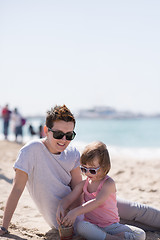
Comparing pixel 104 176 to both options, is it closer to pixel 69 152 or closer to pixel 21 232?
pixel 69 152

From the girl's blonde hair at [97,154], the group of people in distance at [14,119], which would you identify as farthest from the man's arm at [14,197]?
the group of people in distance at [14,119]

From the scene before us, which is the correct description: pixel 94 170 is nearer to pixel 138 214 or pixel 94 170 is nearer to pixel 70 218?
pixel 70 218

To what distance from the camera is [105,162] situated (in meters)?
2.48

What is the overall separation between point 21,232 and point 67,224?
582 millimetres

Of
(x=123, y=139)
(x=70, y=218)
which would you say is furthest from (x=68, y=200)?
(x=123, y=139)

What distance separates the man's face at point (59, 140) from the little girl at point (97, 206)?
209 mm

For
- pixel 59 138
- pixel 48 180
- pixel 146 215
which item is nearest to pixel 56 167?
pixel 48 180

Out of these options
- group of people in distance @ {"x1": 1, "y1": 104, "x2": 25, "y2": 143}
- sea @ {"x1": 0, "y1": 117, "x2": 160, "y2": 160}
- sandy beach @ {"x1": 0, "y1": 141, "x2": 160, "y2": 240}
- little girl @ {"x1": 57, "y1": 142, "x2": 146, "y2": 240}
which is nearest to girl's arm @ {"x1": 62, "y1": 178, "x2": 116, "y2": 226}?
little girl @ {"x1": 57, "y1": 142, "x2": 146, "y2": 240}

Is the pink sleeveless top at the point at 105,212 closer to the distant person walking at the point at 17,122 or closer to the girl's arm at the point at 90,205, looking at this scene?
the girl's arm at the point at 90,205

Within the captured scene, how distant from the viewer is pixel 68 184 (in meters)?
2.80

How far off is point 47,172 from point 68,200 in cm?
31

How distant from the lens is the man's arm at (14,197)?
8.10ft

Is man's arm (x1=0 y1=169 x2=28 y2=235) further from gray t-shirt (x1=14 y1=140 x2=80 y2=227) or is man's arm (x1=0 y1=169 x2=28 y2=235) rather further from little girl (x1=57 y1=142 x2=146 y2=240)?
little girl (x1=57 y1=142 x2=146 y2=240)

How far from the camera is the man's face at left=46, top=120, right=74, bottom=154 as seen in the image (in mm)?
2559
